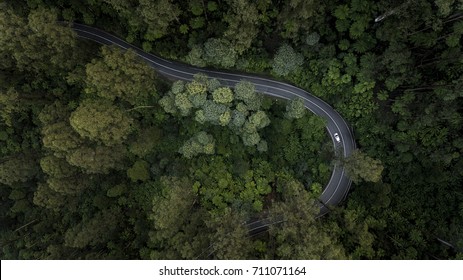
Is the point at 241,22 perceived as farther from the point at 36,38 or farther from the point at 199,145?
the point at 36,38

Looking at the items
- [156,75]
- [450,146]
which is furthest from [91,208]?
[450,146]

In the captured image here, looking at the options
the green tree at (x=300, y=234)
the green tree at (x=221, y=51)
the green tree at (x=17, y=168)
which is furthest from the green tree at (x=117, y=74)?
the green tree at (x=300, y=234)

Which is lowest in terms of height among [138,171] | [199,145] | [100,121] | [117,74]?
[138,171]

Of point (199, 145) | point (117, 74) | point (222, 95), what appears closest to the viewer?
point (117, 74)

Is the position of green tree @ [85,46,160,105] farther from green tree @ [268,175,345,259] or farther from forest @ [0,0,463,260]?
green tree @ [268,175,345,259]

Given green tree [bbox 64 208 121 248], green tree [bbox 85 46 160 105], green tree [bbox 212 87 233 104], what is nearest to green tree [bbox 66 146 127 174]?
green tree [bbox 85 46 160 105]

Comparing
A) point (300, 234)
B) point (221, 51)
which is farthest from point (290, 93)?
point (300, 234)

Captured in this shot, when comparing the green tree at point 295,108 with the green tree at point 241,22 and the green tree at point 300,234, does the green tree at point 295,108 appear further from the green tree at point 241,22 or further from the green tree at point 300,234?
the green tree at point 241,22
